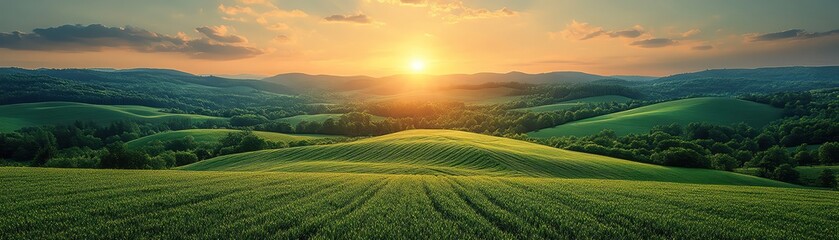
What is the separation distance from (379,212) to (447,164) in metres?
34.8

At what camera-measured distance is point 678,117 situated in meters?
142

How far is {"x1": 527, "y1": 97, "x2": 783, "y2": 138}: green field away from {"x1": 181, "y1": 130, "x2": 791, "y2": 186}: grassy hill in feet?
213

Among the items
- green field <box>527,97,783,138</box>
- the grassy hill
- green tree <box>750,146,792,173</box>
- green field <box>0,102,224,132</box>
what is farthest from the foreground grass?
green field <box>0,102,224,132</box>

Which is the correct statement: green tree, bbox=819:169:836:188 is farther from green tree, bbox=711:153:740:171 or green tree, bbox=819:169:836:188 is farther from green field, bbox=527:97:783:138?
green field, bbox=527:97:783:138

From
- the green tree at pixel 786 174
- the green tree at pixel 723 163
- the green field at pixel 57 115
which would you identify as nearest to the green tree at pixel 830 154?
the green tree at pixel 723 163

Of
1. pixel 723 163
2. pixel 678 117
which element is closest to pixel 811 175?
pixel 723 163

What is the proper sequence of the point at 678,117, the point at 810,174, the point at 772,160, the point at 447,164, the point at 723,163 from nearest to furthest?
the point at 447,164, the point at 810,174, the point at 772,160, the point at 723,163, the point at 678,117

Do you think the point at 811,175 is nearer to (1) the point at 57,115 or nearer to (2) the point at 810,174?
(2) the point at 810,174

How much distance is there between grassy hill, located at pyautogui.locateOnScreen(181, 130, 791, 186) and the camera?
51406 mm

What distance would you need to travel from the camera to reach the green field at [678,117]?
421 feet

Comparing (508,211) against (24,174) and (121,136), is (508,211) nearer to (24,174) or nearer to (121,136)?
(24,174)

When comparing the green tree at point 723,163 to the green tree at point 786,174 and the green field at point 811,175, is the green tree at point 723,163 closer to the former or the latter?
the green tree at point 786,174

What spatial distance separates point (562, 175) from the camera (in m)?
52.0

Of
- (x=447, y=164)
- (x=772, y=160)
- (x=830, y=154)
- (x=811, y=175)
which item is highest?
(x=447, y=164)
